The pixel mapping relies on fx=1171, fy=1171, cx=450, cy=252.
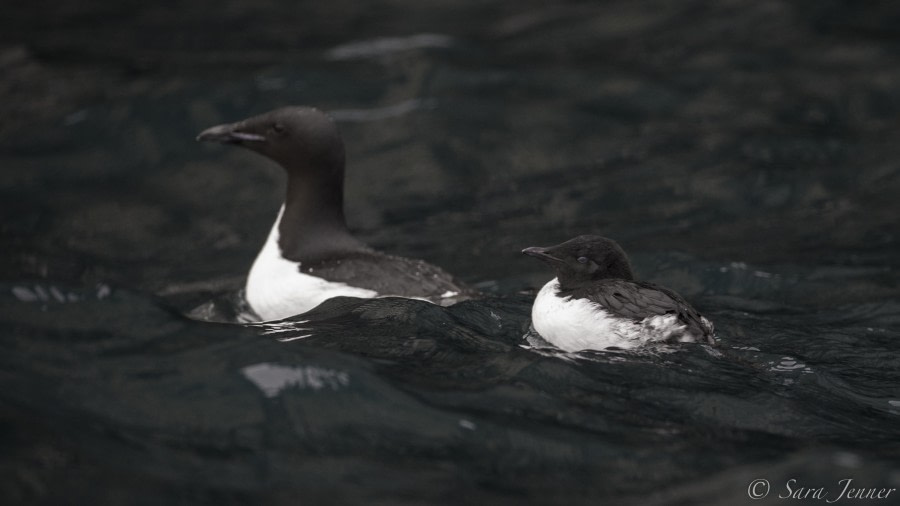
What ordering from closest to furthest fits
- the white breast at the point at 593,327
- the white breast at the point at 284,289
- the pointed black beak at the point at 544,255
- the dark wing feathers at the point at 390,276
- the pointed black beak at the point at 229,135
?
the white breast at the point at 593,327 → the pointed black beak at the point at 544,255 → the dark wing feathers at the point at 390,276 → the white breast at the point at 284,289 → the pointed black beak at the point at 229,135

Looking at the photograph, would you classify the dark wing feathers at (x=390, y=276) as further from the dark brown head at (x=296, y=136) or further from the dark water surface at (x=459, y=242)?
the dark brown head at (x=296, y=136)

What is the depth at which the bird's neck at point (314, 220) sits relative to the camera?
676 centimetres

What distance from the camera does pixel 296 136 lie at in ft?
22.5

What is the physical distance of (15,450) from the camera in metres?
4.13

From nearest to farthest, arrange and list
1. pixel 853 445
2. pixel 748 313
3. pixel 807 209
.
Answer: pixel 853 445
pixel 748 313
pixel 807 209

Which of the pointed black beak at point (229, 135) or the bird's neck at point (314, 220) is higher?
the pointed black beak at point (229, 135)

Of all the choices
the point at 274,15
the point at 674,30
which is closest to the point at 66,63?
the point at 274,15

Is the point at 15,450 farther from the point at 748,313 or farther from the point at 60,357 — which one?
the point at 748,313

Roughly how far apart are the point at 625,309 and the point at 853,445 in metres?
1.14

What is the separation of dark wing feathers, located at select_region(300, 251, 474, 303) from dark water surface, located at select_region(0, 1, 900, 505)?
19 centimetres

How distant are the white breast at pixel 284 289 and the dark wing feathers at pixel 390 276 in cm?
5

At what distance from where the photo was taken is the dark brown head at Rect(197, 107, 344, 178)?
6840mm

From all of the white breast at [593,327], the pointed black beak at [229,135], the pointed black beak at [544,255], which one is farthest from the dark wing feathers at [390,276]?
the pointed black beak at [229,135]

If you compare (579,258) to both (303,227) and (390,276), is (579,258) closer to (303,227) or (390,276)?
(390,276)
